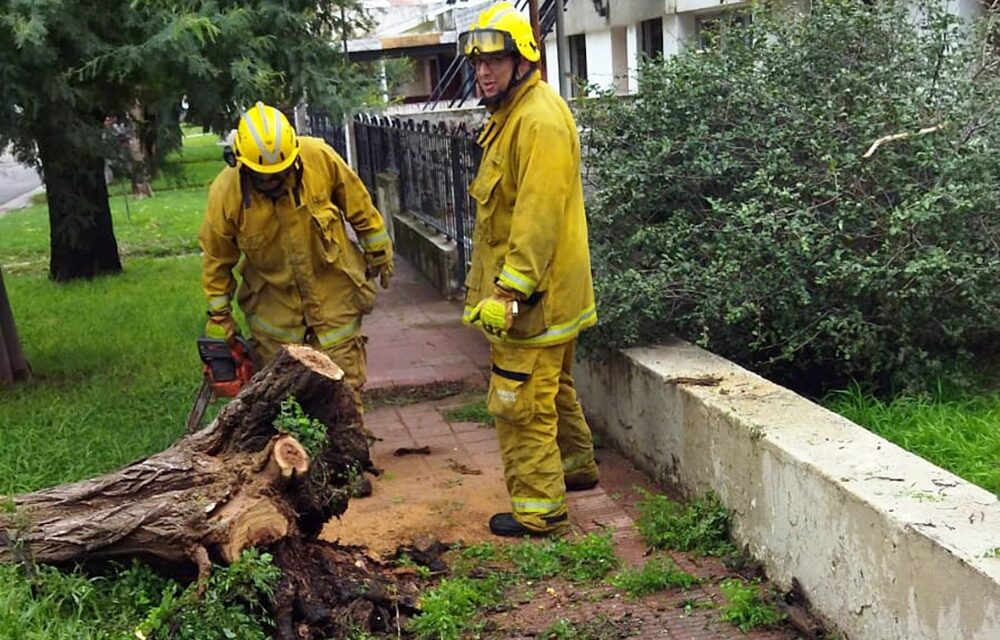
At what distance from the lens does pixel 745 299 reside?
482 cm

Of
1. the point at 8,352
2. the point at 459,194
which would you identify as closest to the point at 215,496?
the point at 8,352

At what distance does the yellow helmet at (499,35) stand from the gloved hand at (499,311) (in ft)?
3.01

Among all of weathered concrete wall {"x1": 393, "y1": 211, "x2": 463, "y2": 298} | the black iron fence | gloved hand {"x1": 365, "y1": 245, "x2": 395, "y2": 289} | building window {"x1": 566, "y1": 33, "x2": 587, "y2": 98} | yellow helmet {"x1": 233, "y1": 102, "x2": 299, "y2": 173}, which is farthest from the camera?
building window {"x1": 566, "y1": 33, "x2": 587, "y2": 98}

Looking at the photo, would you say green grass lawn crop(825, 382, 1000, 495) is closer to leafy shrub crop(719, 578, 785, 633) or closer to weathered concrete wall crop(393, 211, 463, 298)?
leafy shrub crop(719, 578, 785, 633)

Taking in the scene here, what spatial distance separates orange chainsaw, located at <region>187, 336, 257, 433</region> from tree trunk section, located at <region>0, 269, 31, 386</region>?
2693 mm

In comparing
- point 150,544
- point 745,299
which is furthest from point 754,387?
point 150,544

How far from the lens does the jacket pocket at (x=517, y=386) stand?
14.8 feet

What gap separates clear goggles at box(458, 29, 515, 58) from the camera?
4.29 meters

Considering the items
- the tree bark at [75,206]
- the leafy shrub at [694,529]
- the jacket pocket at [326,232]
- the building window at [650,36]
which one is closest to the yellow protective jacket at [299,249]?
the jacket pocket at [326,232]

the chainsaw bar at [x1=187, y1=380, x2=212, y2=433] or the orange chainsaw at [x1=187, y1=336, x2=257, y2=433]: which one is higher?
the orange chainsaw at [x1=187, y1=336, x2=257, y2=433]

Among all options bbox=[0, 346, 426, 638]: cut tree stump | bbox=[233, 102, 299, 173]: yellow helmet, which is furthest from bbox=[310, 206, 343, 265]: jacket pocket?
bbox=[0, 346, 426, 638]: cut tree stump

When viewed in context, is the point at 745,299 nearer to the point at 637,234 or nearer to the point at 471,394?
the point at 637,234

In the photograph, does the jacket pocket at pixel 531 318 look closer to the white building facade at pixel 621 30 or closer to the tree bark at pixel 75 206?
the tree bark at pixel 75 206

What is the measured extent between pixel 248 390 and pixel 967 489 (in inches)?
91.2
